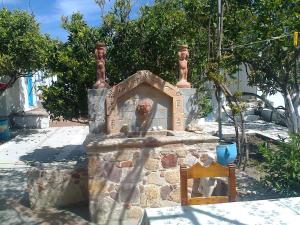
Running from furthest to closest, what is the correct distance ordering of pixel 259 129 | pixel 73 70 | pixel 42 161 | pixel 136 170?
pixel 259 129, pixel 42 161, pixel 73 70, pixel 136 170

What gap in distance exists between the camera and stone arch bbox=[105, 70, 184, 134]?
9094mm

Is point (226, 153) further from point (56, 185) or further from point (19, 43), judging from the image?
point (19, 43)

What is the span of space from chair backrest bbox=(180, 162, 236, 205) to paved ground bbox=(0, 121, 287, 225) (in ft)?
9.22

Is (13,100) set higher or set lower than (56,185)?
higher

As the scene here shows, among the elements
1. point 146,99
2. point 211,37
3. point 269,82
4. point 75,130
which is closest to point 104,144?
point 146,99

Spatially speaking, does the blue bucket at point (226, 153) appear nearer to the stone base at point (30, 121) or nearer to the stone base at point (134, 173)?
the stone base at point (134, 173)

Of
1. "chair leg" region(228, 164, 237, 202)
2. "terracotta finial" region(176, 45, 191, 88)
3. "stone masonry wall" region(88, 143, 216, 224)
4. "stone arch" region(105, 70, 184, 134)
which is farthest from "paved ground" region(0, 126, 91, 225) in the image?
"terracotta finial" region(176, 45, 191, 88)

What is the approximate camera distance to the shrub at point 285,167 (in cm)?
647

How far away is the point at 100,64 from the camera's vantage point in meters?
10.0

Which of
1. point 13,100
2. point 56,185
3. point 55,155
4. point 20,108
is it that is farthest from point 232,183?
point 20,108

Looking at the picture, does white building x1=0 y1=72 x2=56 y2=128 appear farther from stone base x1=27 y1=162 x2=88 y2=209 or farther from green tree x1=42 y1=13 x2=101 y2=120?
stone base x1=27 y1=162 x2=88 y2=209

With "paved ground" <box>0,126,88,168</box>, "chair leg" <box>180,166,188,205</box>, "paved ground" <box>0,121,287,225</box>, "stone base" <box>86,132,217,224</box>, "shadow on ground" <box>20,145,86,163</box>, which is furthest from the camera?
"paved ground" <box>0,126,88,168</box>

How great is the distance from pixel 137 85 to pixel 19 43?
6484 millimetres

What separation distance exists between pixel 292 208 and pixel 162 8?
8686 mm
